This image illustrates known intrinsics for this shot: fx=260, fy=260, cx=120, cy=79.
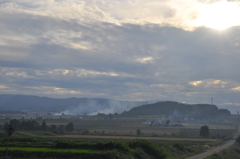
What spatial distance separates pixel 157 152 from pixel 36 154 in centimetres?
1703

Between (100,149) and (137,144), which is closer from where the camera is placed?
(100,149)

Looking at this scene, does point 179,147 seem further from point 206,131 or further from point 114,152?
point 206,131

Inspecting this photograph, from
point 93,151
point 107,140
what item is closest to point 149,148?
point 93,151

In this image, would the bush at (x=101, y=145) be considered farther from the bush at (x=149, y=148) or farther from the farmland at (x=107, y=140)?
the bush at (x=149, y=148)

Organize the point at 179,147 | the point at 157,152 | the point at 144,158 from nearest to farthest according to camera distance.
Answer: the point at 144,158
the point at 157,152
the point at 179,147

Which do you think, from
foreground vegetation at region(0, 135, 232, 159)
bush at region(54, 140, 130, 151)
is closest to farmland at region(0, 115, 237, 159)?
foreground vegetation at region(0, 135, 232, 159)

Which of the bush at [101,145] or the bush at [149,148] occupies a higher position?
the bush at [101,145]

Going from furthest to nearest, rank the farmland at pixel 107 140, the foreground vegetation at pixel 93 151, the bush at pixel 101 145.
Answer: the bush at pixel 101 145 → the farmland at pixel 107 140 → the foreground vegetation at pixel 93 151

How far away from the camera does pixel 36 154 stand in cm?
3136

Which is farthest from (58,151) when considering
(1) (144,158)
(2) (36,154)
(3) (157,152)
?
(3) (157,152)

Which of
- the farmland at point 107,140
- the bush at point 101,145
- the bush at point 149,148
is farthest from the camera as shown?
the bush at point 149,148

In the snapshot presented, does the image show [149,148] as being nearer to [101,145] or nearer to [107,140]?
[101,145]

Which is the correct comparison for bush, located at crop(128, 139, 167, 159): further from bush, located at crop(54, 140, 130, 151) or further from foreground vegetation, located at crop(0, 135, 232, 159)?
bush, located at crop(54, 140, 130, 151)

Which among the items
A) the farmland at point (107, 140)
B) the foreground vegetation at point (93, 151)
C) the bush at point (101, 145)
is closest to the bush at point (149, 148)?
the foreground vegetation at point (93, 151)
